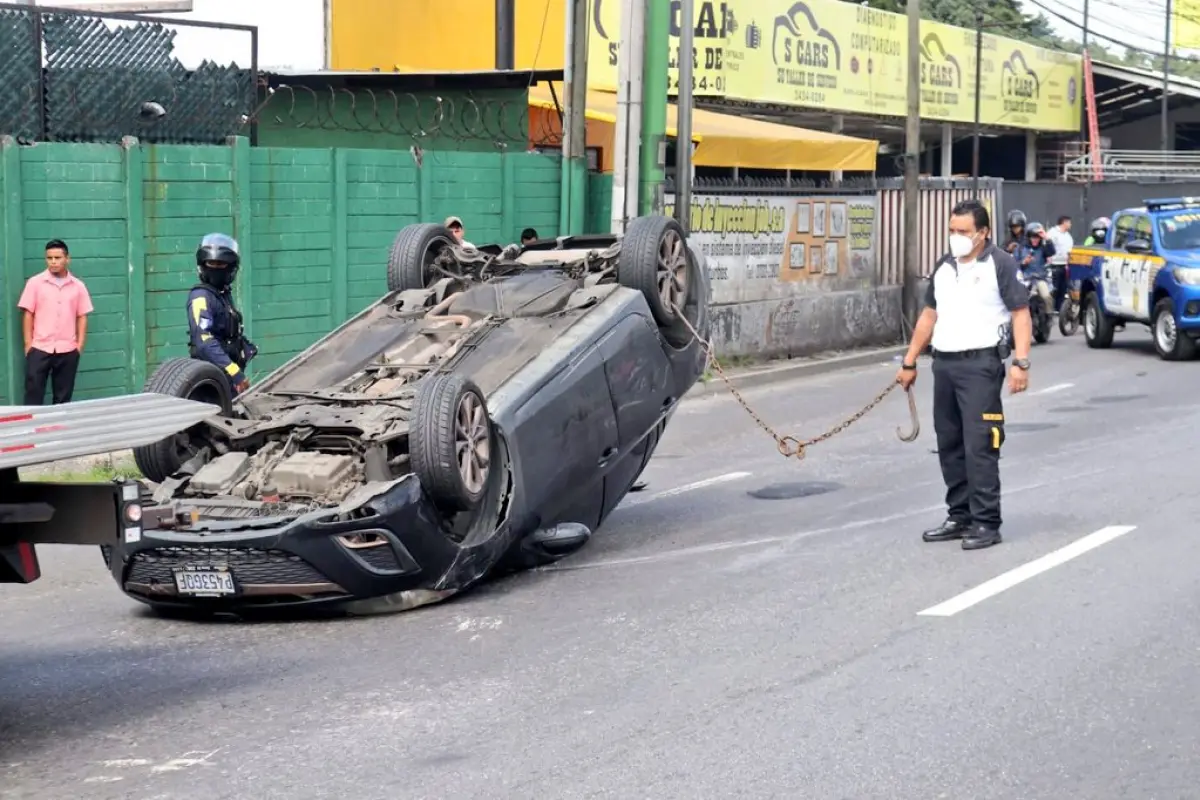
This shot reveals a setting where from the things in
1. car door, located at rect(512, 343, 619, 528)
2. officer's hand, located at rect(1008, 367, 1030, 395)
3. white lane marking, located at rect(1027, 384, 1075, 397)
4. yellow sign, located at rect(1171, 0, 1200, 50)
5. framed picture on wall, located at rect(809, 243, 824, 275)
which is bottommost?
white lane marking, located at rect(1027, 384, 1075, 397)

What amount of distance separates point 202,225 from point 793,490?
19.3 feet

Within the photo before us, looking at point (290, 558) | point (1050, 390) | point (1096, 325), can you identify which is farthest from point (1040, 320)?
point (290, 558)

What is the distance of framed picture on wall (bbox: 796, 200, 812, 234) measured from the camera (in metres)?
23.5

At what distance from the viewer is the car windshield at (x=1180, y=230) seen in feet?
71.6

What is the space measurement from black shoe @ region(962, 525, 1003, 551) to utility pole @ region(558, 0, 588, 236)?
394 inches

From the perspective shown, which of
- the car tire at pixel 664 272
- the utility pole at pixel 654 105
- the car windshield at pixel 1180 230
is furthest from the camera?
the car windshield at pixel 1180 230

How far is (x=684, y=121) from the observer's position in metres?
19.1

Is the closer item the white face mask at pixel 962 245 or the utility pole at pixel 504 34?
the white face mask at pixel 962 245

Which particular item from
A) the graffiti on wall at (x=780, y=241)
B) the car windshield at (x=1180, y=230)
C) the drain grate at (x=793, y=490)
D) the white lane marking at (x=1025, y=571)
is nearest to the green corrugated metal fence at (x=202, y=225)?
the graffiti on wall at (x=780, y=241)

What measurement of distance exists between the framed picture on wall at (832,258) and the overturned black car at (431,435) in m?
13.5

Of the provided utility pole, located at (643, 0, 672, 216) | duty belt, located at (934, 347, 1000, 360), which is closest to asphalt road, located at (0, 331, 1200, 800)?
duty belt, located at (934, 347, 1000, 360)

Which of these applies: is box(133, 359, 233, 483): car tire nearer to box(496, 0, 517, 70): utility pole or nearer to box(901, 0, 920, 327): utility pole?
box(496, 0, 517, 70): utility pole

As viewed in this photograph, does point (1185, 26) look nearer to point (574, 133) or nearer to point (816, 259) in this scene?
point (816, 259)

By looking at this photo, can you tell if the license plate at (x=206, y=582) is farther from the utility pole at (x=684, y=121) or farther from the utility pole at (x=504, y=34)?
the utility pole at (x=504, y=34)
